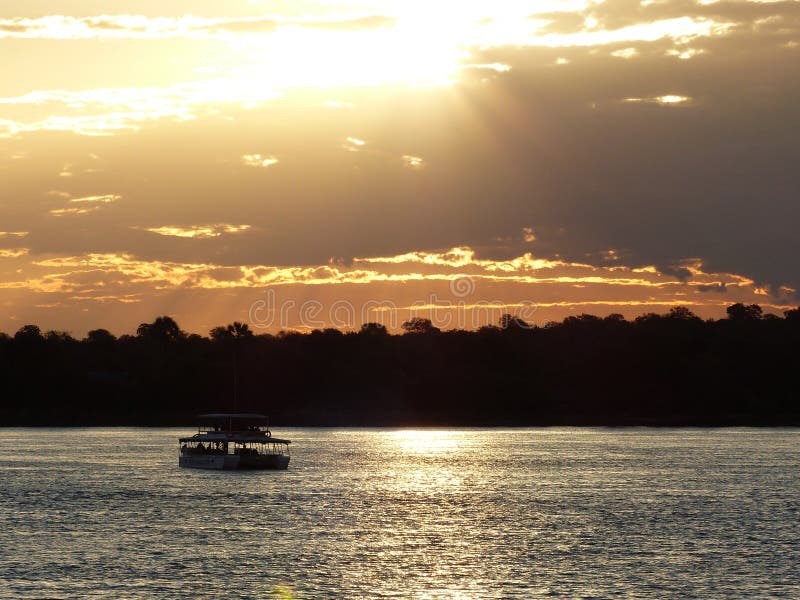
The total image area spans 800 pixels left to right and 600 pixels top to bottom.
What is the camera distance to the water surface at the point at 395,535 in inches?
2980

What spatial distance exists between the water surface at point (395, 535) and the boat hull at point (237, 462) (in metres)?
2.80

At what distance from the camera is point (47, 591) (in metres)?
71.2

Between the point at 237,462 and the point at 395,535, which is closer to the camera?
the point at 395,535

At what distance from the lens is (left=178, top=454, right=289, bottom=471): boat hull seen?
168387 millimetres

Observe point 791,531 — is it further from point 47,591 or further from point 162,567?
point 47,591

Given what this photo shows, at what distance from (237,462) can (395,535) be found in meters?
72.3

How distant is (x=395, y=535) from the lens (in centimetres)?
9962

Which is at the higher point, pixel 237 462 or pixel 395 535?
pixel 237 462

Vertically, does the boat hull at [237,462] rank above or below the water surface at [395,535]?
above

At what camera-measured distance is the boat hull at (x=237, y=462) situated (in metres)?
168

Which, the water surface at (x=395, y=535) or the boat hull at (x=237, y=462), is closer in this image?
the water surface at (x=395, y=535)

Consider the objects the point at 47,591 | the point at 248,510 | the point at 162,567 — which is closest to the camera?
the point at 47,591

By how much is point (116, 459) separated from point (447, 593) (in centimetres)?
13672

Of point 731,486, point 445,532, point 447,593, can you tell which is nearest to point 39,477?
point 445,532
